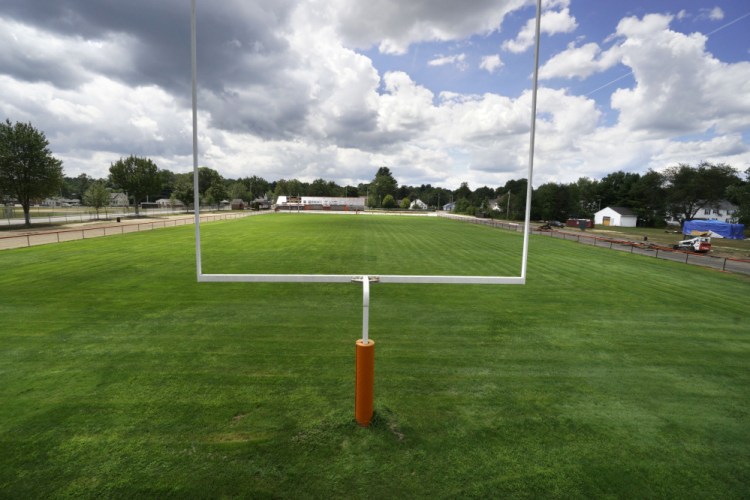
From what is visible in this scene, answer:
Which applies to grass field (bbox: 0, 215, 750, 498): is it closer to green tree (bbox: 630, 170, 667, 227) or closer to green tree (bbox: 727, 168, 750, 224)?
green tree (bbox: 727, 168, 750, 224)

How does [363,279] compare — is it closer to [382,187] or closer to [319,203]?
[319,203]

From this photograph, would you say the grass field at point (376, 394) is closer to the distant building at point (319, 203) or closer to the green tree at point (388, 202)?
the distant building at point (319, 203)

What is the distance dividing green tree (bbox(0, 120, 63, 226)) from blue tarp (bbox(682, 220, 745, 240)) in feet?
240

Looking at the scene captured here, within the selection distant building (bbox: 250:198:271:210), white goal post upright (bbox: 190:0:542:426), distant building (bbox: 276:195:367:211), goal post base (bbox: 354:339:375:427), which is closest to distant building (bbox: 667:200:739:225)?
distant building (bbox: 276:195:367:211)

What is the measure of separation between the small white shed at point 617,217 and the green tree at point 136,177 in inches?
3281

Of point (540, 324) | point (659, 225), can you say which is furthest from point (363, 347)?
point (659, 225)

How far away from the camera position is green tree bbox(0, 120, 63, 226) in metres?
36.1

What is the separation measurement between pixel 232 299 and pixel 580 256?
66.4ft

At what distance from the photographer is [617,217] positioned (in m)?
73.5

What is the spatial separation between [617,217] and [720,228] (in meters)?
25.9

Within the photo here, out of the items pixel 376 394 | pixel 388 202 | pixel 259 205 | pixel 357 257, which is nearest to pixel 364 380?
pixel 376 394

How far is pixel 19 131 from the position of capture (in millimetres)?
36562

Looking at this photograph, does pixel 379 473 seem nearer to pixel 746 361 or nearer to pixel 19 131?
pixel 746 361

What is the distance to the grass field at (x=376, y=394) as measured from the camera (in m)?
4.00
